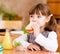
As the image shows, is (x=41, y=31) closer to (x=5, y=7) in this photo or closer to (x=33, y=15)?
(x=33, y=15)

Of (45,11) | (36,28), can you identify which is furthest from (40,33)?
(45,11)

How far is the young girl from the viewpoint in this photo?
1550 mm

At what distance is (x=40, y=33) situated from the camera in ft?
5.40

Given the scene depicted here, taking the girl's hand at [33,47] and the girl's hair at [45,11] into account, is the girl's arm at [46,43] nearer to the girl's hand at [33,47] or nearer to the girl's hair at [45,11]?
the girl's hand at [33,47]

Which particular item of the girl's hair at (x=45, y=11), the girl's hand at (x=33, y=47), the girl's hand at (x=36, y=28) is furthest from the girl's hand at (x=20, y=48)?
the girl's hair at (x=45, y=11)

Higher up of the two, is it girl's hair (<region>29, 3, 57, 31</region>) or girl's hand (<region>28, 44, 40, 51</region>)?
girl's hair (<region>29, 3, 57, 31</region>)

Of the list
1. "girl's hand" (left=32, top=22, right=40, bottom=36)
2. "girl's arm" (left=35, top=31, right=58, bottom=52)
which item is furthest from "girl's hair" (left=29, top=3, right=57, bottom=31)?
"girl's arm" (left=35, top=31, right=58, bottom=52)

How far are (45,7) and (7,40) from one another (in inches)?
18.0

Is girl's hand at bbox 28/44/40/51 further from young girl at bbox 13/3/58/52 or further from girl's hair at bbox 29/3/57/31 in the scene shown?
girl's hair at bbox 29/3/57/31

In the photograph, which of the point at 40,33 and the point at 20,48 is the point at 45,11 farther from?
the point at 20,48

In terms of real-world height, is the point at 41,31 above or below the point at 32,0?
below

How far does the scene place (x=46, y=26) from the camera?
179 centimetres

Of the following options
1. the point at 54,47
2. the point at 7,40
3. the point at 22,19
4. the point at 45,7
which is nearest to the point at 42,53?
the point at 54,47

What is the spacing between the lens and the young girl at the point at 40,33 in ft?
5.08
